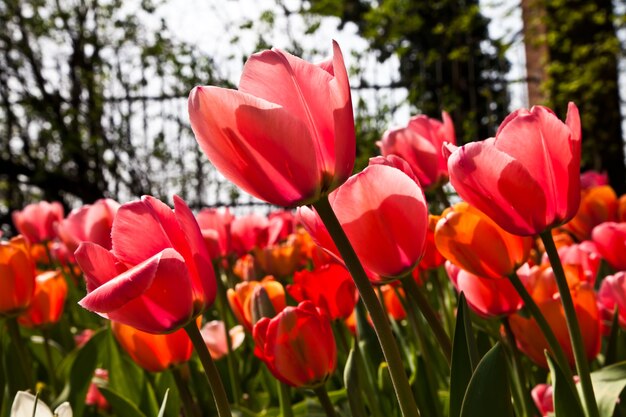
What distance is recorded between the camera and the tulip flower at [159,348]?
98 cm

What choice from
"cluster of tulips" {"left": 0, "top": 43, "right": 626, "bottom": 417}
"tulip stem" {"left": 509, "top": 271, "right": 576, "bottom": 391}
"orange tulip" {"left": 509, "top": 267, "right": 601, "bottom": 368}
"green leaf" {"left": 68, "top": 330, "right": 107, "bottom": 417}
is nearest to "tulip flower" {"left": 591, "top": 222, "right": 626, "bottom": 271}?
"cluster of tulips" {"left": 0, "top": 43, "right": 626, "bottom": 417}

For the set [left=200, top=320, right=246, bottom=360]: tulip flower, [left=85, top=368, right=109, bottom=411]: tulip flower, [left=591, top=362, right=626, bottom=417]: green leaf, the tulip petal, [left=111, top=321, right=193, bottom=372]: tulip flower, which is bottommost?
[left=85, top=368, right=109, bottom=411]: tulip flower

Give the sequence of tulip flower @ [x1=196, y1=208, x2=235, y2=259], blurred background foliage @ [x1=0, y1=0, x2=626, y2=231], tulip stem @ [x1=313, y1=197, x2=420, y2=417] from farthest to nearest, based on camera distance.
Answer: blurred background foliage @ [x1=0, y1=0, x2=626, y2=231]
tulip flower @ [x1=196, y1=208, x2=235, y2=259]
tulip stem @ [x1=313, y1=197, x2=420, y2=417]

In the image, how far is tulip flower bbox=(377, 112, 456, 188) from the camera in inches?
50.7

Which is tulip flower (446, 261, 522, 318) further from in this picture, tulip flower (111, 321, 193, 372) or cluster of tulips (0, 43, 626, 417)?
tulip flower (111, 321, 193, 372)

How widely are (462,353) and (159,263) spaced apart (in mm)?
280

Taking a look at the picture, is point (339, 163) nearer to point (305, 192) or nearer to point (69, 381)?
point (305, 192)

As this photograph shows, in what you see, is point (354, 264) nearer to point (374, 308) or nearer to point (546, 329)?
point (374, 308)

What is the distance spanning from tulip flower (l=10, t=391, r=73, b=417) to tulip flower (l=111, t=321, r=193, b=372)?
0.29m

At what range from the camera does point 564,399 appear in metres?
0.64

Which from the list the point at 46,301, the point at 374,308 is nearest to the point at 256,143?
the point at 374,308

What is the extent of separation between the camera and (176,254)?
1.96 feet

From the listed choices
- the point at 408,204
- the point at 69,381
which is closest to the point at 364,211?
the point at 408,204

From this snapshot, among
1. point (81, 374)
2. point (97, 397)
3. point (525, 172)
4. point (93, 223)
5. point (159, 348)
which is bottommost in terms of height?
point (97, 397)
